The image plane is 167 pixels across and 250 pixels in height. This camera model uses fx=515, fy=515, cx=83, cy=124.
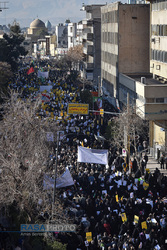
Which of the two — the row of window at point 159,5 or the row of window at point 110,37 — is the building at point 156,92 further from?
the row of window at point 110,37

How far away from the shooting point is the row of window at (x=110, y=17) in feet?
151

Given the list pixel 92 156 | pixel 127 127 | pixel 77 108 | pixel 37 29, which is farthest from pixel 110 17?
pixel 37 29

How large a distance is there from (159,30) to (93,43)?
38.3 m

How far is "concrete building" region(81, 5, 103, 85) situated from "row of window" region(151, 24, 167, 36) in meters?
35.0

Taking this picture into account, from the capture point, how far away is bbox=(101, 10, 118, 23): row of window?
4588 cm

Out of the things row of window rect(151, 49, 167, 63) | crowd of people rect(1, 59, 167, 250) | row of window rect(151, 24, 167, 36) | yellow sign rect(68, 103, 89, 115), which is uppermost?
row of window rect(151, 24, 167, 36)

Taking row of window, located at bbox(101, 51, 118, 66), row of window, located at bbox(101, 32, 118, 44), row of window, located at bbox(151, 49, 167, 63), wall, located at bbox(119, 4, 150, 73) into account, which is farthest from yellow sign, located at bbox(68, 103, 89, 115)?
row of window, located at bbox(101, 51, 118, 66)

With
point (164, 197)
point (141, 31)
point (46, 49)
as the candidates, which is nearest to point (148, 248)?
point (164, 197)

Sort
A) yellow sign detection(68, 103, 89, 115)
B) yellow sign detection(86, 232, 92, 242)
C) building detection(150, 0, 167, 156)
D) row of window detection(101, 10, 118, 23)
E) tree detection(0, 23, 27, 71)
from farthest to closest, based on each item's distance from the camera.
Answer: tree detection(0, 23, 27, 71)
row of window detection(101, 10, 118, 23)
building detection(150, 0, 167, 156)
yellow sign detection(68, 103, 89, 115)
yellow sign detection(86, 232, 92, 242)

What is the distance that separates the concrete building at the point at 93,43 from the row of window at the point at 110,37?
45.7 feet

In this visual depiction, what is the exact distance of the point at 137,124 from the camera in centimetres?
3216

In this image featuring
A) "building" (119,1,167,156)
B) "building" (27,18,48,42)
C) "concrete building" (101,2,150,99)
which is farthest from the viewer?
"building" (27,18,48,42)

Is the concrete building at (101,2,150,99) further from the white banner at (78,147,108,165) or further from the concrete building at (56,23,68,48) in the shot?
the concrete building at (56,23,68,48)

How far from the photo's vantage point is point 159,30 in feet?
110
